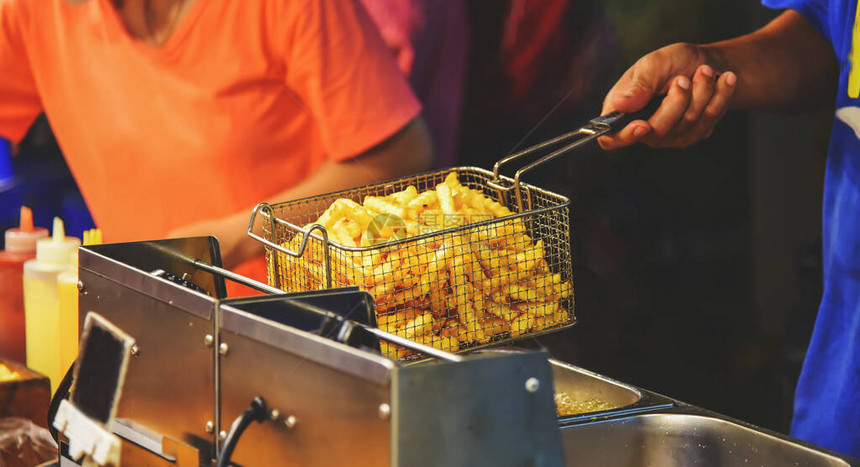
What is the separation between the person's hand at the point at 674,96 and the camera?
201 centimetres

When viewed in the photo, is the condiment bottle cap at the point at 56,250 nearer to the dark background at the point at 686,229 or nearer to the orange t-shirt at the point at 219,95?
the orange t-shirt at the point at 219,95

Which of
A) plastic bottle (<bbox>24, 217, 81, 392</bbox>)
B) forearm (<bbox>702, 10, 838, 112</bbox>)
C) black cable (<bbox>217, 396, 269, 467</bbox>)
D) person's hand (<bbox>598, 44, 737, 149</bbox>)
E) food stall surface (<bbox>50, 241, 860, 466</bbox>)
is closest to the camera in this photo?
food stall surface (<bbox>50, 241, 860, 466</bbox>)

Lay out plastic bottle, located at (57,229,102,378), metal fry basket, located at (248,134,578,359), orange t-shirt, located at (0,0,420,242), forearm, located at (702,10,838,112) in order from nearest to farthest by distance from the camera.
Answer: metal fry basket, located at (248,134,578,359), forearm, located at (702,10,838,112), plastic bottle, located at (57,229,102,378), orange t-shirt, located at (0,0,420,242)

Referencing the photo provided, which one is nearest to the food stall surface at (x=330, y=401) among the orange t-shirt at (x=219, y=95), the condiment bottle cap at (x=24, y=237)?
the orange t-shirt at (x=219, y=95)

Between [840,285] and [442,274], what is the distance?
1.12m

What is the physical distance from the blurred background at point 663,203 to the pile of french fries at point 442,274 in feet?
3.29

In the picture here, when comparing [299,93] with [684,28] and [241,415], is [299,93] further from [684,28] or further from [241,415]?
[241,415]

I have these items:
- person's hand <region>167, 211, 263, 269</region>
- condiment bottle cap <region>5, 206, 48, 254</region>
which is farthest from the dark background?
condiment bottle cap <region>5, 206, 48, 254</region>

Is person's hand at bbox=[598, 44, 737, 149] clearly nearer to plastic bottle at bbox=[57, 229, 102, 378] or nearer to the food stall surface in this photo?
the food stall surface

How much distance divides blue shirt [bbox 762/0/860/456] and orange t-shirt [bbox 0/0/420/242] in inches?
45.8

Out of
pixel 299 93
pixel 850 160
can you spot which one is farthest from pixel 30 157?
pixel 850 160

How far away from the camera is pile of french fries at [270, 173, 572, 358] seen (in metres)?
1.49

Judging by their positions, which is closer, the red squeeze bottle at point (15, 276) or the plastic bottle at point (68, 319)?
the plastic bottle at point (68, 319)

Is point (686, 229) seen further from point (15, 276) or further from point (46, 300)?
point (15, 276)
